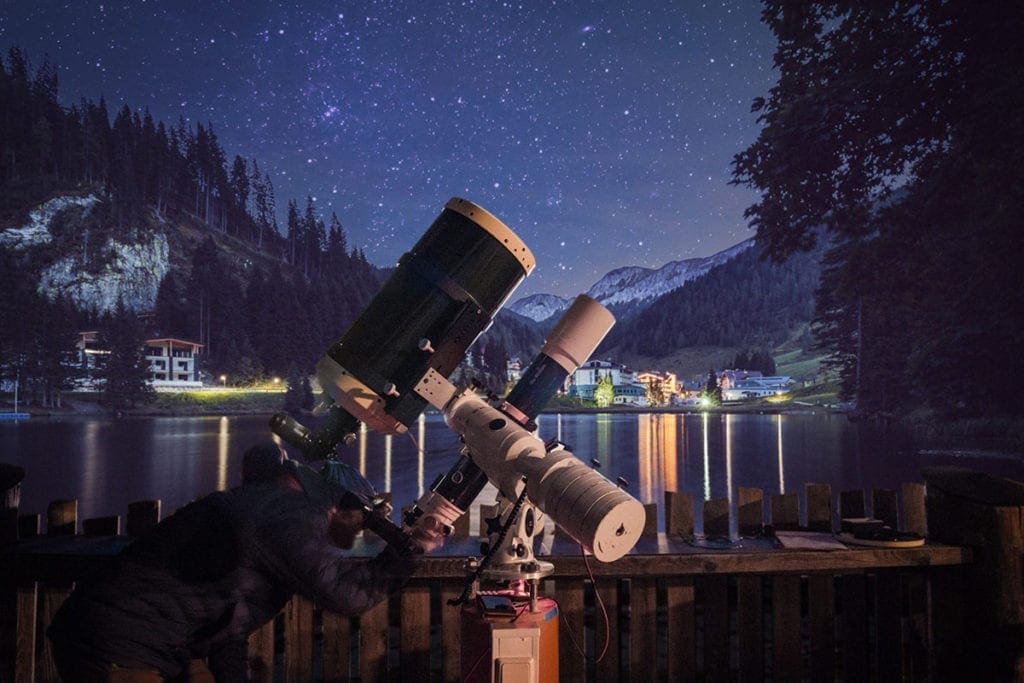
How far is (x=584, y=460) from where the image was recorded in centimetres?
1230

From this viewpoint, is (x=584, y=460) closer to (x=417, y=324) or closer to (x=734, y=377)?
(x=417, y=324)

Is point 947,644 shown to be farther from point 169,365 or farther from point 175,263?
point 175,263

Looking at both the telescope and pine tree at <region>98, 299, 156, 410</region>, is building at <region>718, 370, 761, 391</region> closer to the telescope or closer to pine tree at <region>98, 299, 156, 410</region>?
pine tree at <region>98, 299, 156, 410</region>

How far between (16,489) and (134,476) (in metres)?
28.4

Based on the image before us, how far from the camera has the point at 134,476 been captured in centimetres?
2667

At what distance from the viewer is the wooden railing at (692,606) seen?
246 centimetres

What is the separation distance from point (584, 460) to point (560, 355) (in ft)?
34.7

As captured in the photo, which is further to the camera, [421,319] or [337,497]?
[421,319]

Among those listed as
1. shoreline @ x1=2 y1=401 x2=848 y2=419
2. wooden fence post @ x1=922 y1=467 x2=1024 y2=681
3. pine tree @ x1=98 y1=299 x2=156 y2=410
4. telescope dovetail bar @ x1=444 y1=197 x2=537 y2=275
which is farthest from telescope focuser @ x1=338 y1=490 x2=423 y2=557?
pine tree @ x1=98 y1=299 x2=156 y2=410

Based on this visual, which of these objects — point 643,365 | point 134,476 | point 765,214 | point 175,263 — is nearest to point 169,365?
point 175,263

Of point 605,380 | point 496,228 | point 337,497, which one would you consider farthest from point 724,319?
point 337,497

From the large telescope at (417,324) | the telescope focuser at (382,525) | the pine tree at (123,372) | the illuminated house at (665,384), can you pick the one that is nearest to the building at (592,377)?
the illuminated house at (665,384)

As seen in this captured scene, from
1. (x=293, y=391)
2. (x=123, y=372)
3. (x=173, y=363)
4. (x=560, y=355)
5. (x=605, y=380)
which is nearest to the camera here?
(x=560, y=355)

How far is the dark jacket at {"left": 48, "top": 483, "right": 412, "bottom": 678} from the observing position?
175cm
